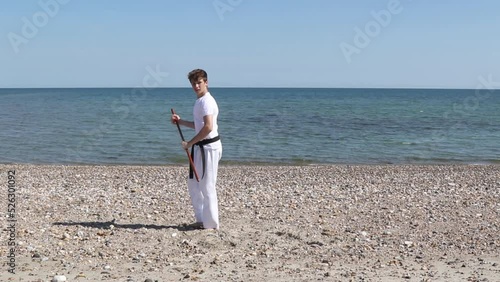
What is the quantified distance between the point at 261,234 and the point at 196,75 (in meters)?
2.29

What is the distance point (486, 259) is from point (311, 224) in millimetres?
2594

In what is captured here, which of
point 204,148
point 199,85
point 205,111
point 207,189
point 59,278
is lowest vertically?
point 59,278

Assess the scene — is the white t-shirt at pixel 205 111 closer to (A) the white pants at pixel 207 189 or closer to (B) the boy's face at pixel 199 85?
(B) the boy's face at pixel 199 85

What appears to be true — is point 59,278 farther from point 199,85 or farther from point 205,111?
point 199,85

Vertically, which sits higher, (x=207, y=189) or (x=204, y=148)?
(x=204, y=148)

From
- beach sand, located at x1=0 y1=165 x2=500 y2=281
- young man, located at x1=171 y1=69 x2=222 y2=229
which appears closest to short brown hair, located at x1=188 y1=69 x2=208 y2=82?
young man, located at x1=171 y1=69 x2=222 y2=229

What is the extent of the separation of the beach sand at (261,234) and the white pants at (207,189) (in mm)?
219

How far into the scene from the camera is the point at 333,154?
82.3 feet

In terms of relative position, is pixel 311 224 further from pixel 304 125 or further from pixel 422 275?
pixel 304 125

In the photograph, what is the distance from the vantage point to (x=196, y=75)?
26.5ft

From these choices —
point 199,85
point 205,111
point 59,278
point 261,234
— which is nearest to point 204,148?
point 205,111

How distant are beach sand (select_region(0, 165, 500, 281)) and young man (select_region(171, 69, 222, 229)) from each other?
315 mm

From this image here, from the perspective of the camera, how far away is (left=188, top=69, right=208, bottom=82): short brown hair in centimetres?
809

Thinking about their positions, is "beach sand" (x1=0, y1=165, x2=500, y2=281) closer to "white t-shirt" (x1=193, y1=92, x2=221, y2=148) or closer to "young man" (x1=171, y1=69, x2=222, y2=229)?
"young man" (x1=171, y1=69, x2=222, y2=229)
